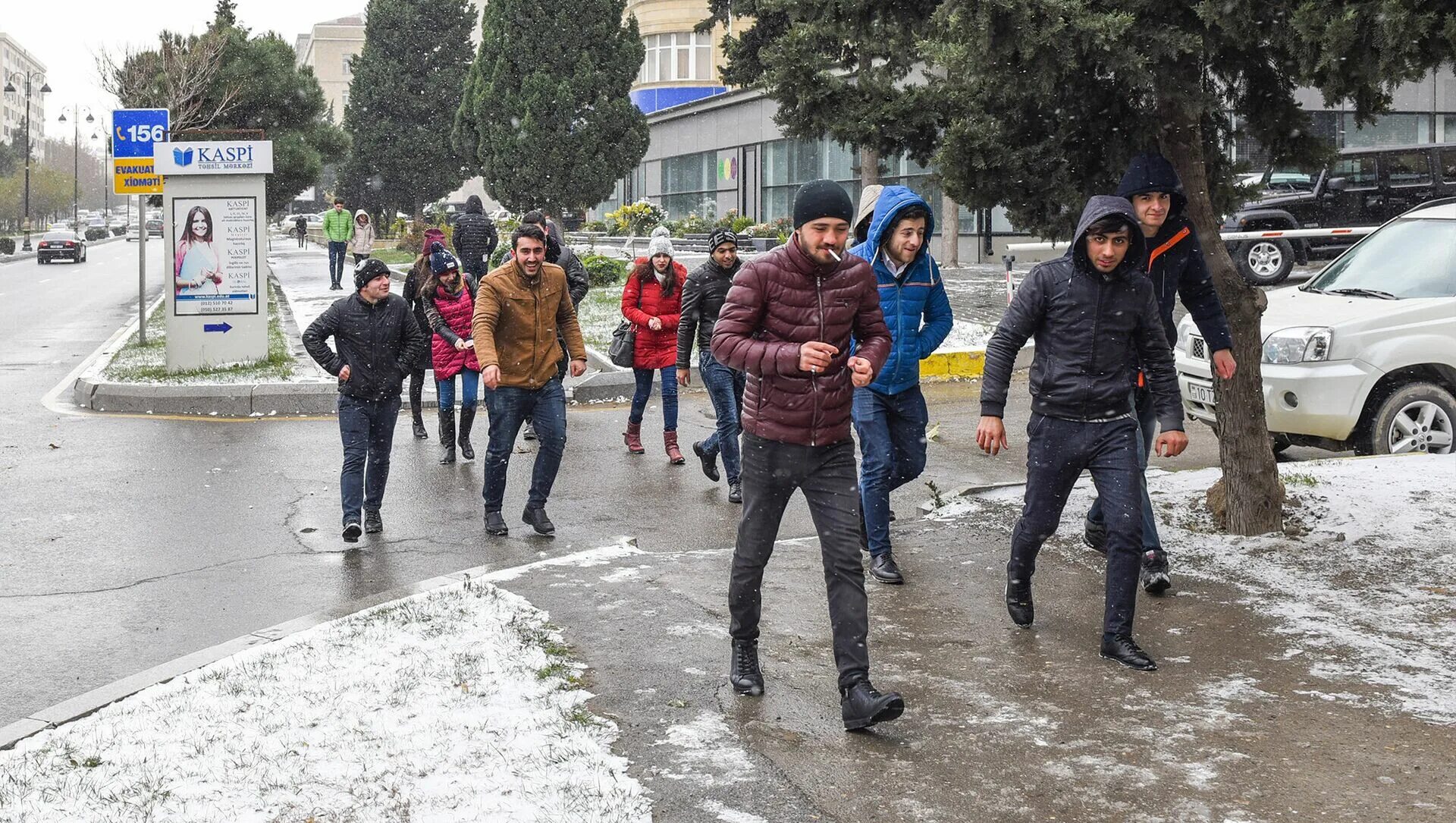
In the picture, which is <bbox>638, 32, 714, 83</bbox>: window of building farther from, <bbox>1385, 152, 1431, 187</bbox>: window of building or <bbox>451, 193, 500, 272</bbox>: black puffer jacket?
<bbox>451, 193, 500, 272</bbox>: black puffer jacket

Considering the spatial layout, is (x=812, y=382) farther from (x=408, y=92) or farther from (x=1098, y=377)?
(x=408, y=92)

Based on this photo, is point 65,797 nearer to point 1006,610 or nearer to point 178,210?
point 1006,610

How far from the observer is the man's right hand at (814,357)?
183 inches

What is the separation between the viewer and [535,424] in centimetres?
832

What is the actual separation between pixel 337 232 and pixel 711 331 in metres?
19.4

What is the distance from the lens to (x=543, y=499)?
829 centimetres

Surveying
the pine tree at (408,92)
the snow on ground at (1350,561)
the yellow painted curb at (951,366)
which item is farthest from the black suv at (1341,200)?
the pine tree at (408,92)

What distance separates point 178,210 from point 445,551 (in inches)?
377

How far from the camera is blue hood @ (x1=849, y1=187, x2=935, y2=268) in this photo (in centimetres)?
656

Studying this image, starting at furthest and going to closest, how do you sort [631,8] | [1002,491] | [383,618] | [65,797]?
[631,8], [1002,491], [383,618], [65,797]

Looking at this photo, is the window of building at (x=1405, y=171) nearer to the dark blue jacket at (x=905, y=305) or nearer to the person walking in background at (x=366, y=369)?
the dark blue jacket at (x=905, y=305)

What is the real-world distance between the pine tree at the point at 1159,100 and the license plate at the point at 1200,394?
6.85ft

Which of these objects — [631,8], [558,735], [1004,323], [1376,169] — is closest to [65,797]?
[558,735]

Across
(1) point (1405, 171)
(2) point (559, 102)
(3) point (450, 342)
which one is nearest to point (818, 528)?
(3) point (450, 342)
